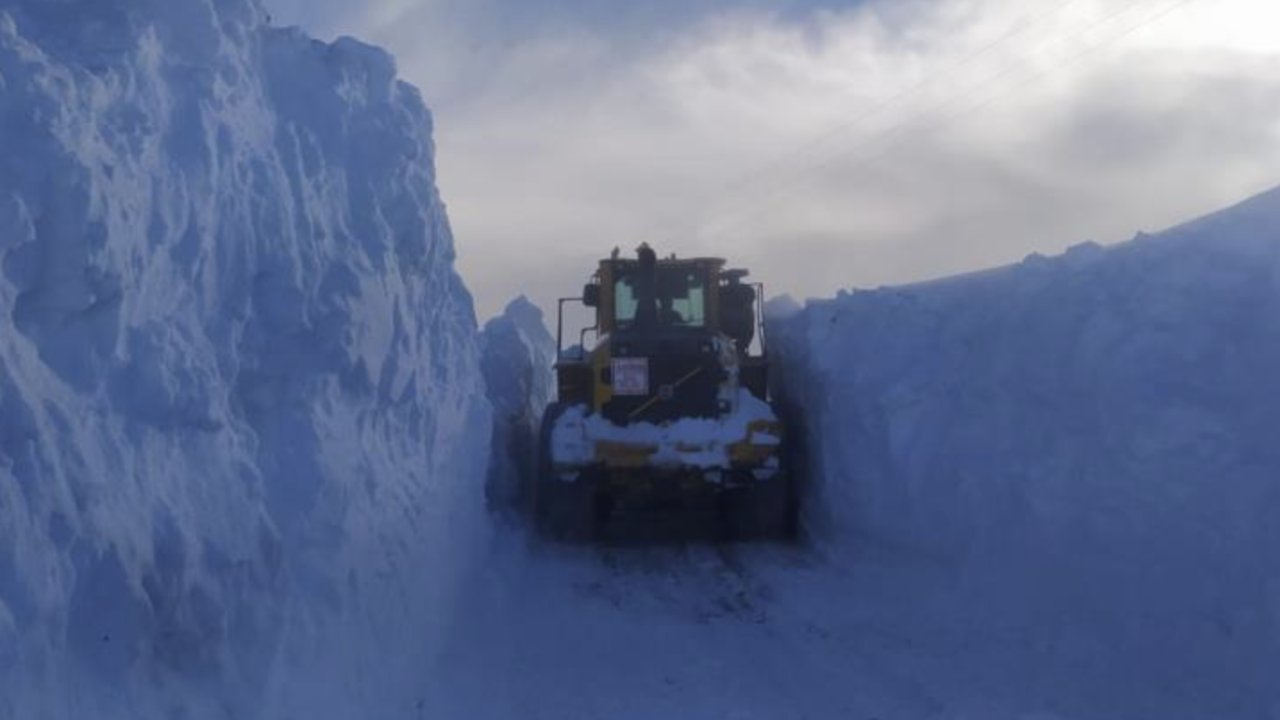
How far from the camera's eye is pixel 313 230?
31.9ft

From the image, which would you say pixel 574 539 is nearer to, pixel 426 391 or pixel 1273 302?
pixel 426 391

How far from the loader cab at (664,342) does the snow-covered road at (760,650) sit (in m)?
2.73

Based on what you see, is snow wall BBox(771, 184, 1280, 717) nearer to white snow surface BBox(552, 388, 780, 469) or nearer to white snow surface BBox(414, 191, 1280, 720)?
white snow surface BBox(414, 191, 1280, 720)

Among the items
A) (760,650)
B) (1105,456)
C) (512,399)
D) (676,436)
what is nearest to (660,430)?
(676,436)

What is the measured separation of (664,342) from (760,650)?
21.1 feet

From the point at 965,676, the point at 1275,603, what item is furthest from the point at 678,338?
the point at 1275,603

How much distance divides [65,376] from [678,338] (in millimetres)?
10875

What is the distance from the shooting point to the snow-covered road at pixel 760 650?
8875 mm

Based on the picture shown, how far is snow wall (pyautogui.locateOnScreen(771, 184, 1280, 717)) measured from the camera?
872 centimetres

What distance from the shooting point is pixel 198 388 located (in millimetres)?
7059

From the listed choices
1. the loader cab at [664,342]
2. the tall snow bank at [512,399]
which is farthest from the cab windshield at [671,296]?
the tall snow bank at [512,399]

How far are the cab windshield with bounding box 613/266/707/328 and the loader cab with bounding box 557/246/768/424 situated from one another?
13mm

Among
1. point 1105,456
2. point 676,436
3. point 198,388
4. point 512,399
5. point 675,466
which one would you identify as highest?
point 512,399

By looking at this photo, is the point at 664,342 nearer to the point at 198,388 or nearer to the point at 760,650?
the point at 760,650
